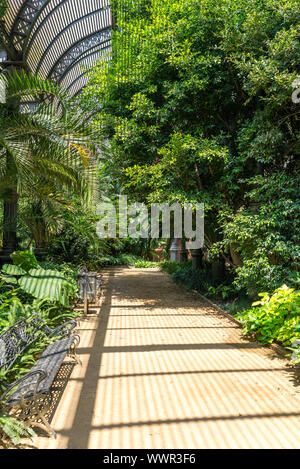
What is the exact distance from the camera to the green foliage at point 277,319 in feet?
17.0

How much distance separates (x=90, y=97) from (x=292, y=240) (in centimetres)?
825

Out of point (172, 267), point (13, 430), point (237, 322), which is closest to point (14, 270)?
point (13, 430)

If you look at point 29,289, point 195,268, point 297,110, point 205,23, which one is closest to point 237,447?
point 29,289

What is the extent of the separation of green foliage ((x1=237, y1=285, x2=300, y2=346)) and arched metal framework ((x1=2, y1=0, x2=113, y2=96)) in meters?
7.88

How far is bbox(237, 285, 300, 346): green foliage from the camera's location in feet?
17.0

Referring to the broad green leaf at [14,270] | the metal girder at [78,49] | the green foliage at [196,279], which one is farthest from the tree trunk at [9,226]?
the metal girder at [78,49]

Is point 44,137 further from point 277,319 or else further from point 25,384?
point 277,319

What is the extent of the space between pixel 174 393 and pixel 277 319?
238 cm

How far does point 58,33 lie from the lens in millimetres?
15242

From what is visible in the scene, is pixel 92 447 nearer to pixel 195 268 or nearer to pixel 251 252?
pixel 251 252

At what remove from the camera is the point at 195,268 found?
13.3m

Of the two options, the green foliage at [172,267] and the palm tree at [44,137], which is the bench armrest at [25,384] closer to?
the palm tree at [44,137]

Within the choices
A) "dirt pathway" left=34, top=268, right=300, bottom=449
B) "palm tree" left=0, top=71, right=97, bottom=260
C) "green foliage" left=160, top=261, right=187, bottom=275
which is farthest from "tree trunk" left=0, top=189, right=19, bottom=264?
"green foliage" left=160, top=261, right=187, bottom=275

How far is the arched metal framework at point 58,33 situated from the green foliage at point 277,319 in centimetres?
788
